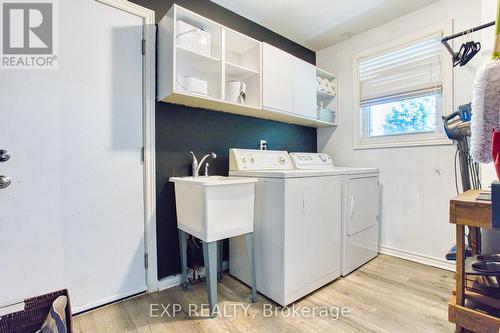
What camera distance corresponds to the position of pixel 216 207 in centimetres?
146

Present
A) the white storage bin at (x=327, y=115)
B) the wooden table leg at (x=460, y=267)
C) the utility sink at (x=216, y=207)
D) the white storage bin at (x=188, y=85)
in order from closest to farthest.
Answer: the wooden table leg at (x=460, y=267) < the utility sink at (x=216, y=207) < the white storage bin at (x=188, y=85) < the white storage bin at (x=327, y=115)

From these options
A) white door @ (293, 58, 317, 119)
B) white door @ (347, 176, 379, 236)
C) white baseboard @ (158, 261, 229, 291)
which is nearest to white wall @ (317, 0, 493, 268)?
white door @ (347, 176, 379, 236)

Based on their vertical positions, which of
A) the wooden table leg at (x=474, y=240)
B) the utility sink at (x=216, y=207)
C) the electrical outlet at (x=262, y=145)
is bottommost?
the wooden table leg at (x=474, y=240)

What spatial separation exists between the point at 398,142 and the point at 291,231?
63.7 inches

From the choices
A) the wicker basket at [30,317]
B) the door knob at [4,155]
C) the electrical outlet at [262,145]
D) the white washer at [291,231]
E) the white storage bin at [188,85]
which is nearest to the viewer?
the wicker basket at [30,317]

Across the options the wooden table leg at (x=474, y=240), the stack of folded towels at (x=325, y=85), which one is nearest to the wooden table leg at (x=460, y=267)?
the wooden table leg at (x=474, y=240)

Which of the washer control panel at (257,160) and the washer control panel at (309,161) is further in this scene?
the washer control panel at (309,161)

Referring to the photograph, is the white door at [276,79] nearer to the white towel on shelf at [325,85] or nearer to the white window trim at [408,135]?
the white towel on shelf at [325,85]

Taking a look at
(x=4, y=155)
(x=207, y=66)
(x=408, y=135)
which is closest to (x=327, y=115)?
(x=408, y=135)

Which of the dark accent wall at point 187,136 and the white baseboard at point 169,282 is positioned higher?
the dark accent wall at point 187,136

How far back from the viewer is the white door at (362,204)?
2031 millimetres

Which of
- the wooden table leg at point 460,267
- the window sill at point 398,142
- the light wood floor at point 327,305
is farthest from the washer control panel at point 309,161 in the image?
the wooden table leg at point 460,267

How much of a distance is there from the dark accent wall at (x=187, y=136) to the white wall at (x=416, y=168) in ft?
3.43

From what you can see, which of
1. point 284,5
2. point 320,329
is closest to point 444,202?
point 320,329
